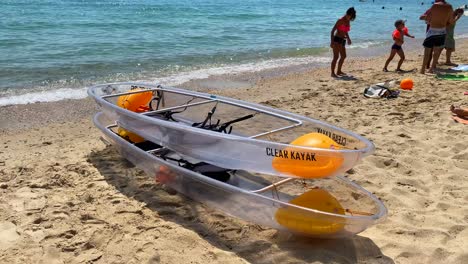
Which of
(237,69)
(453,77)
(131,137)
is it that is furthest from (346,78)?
(131,137)

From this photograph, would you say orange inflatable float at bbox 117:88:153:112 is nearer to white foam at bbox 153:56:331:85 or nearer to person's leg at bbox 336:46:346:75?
white foam at bbox 153:56:331:85

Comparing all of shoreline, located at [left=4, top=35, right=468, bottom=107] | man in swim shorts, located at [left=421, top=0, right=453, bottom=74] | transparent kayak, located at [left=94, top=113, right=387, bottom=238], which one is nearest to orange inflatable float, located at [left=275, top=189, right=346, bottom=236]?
transparent kayak, located at [left=94, top=113, right=387, bottom=238]

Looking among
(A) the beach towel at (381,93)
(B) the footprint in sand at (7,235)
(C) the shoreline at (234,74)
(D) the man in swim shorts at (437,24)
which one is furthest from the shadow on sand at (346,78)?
(B) the footprint in sand at (7,235)

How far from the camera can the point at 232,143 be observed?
338cm

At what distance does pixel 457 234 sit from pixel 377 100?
4009 mm

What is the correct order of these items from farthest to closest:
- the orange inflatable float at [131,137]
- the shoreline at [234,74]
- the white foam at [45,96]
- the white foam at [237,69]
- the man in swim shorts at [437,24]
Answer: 1. the white foam at [237,69]
2. the man in swim shorts at [437,24]
3. the shoreline at [234,74]
4. the white foam at [45,96]
5. the orange inflatable float at [131,137]

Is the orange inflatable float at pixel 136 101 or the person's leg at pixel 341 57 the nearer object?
the orange inflatable float at pixel 136 101

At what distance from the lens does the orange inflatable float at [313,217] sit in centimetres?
299

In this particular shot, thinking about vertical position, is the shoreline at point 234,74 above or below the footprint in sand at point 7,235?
above

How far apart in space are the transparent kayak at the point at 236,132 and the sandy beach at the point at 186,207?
51 cm

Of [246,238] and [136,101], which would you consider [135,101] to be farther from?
[246,238]

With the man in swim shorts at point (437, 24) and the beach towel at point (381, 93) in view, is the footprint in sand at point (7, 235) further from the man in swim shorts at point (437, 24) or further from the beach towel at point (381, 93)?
the man in swim shorts at point (437, 24)

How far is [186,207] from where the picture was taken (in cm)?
370

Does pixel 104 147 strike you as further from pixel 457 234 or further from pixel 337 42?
pixel 337 42
